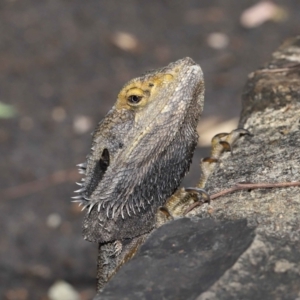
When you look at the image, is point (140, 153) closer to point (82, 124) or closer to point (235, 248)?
point (235, 248)

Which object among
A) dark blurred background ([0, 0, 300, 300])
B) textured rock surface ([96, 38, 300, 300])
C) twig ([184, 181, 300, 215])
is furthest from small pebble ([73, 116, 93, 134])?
twig ([184, 181, 300, 215])

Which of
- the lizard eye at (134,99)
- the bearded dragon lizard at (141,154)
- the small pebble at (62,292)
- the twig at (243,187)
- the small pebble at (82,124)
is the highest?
the small pebble at (82,124)

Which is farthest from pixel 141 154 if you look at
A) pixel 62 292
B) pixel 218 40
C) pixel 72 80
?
pixel 218 40

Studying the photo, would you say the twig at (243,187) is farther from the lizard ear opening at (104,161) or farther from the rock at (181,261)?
the lizard ear opening at (104,161)

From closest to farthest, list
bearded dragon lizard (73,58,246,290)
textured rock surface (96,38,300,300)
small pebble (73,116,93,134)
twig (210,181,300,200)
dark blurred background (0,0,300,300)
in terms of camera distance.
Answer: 1. textured rock surface (96,38,300,300)
2. twig (210,181,300,200)
3. bearded dragon lizard (73,58,246,290)
4. dark blurred background (0,0,300,300)
5. small pebble (73,116,93,134)

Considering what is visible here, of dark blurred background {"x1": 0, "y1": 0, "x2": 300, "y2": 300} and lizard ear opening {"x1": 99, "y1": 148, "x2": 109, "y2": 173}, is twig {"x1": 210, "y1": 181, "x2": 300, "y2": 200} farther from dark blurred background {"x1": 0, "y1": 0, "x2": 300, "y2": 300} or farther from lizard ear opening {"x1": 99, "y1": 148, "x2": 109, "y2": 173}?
dark blurred background {"x1": 0, "y1": 0, "x2": 300, "y2": 300}

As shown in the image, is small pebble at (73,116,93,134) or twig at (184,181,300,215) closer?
twig at (184,181,300,215)

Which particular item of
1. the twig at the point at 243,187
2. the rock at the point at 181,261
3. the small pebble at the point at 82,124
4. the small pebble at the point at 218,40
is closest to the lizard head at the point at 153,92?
the twig at the point at 243,187
